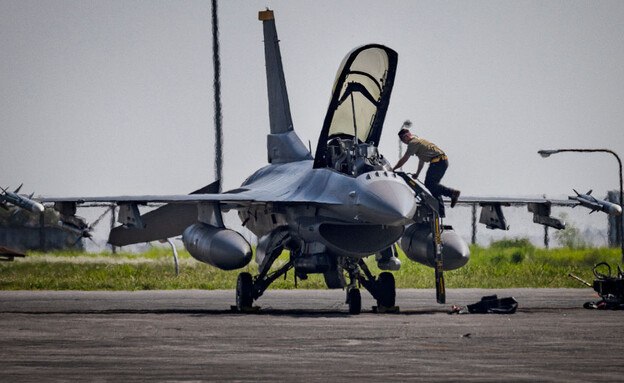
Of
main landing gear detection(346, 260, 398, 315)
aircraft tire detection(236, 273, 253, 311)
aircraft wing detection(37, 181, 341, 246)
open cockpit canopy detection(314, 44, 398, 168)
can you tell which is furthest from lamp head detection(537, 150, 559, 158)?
aircraft tire detection(236, 273, 253, 311)

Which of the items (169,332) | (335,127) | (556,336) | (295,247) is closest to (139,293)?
(295,247)

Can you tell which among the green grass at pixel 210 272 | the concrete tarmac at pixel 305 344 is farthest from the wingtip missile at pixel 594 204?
the green grass at pixel 210 272

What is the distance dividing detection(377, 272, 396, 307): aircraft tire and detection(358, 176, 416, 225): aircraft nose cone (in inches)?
96.5

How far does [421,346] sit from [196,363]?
319cm

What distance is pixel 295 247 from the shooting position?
21312 millimetres

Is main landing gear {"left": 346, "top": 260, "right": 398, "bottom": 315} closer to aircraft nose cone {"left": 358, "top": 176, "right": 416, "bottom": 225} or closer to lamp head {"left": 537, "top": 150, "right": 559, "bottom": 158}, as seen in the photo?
aircraft nose cone {"left": 358, "top": 176, "right": 416, "bottom": 225}

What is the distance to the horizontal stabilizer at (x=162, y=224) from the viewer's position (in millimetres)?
23783

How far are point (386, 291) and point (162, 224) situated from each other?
625 centimetres

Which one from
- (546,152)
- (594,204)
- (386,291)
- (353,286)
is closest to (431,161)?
(386,291)

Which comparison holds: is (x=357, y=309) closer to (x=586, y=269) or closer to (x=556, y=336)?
(x=556, y=336)

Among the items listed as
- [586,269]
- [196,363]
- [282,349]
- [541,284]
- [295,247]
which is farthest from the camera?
[586,269]

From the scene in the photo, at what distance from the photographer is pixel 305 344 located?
13.2 meters

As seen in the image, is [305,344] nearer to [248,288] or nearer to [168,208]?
[248,288]

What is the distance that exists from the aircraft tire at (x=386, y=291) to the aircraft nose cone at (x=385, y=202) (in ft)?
8.04
